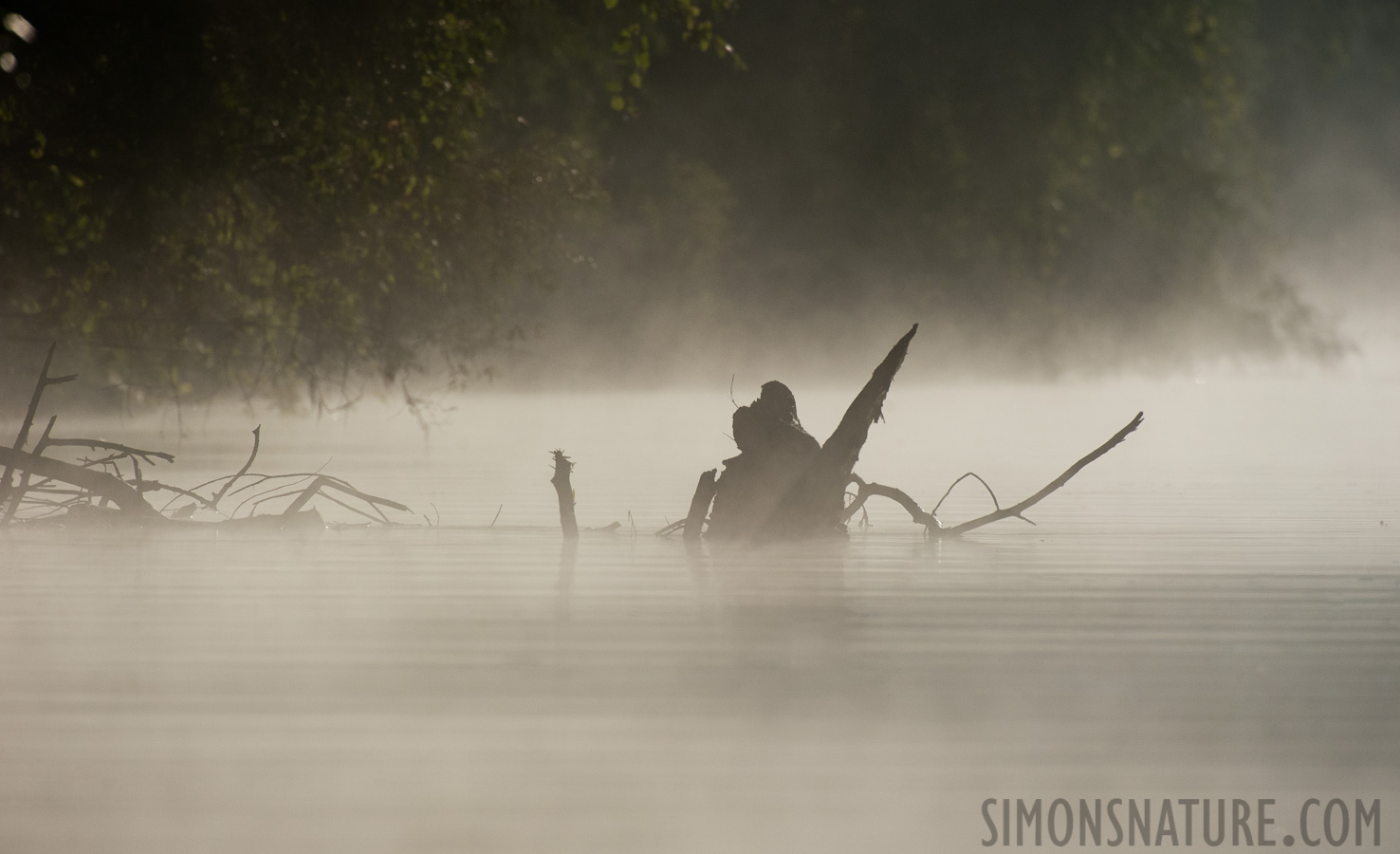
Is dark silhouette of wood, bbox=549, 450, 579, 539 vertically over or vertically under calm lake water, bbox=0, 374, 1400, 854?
over

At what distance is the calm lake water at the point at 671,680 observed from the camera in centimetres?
344

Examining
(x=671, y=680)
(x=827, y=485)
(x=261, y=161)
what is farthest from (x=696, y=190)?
(x=671, y=680)

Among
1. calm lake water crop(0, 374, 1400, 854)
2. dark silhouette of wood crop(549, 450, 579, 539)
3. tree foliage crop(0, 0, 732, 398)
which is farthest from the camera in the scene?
dark silhouette of wood crop(549, 450, 579, 539)

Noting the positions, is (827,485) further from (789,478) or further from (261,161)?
(261,161)

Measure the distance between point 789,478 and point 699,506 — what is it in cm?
48

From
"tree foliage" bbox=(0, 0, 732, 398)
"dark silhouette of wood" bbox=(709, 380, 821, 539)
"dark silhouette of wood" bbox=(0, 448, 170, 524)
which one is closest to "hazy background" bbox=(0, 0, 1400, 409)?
"tree foliage" bbox=(0, 0, 732, 398)

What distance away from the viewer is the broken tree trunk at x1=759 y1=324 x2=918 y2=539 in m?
8.23

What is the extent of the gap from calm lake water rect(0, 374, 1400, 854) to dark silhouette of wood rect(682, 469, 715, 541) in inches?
4.8

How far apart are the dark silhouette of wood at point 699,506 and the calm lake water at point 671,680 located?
0.12 metres

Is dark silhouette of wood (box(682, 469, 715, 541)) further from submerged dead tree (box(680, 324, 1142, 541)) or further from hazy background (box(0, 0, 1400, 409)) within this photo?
hazy background (box(0, 0, 1400, 409))

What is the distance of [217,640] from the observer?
531 centimetres

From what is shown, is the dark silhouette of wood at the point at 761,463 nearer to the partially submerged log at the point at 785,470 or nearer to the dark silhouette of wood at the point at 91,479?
the partially submerged log at the point at 785,470

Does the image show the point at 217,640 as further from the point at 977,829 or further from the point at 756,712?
the point at 977,829

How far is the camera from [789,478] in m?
8.47
